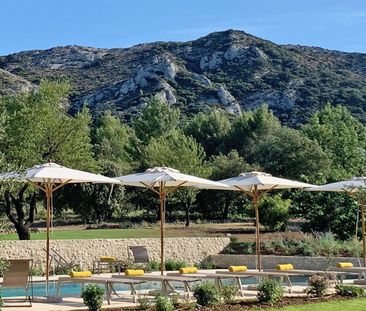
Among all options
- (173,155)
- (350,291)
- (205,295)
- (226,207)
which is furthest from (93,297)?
(173,155)

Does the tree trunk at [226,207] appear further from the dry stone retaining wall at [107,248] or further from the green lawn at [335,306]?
the green lawn at [335,306]

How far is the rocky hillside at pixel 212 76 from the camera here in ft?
283

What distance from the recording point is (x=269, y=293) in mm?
12234

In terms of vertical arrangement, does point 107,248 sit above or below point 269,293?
above

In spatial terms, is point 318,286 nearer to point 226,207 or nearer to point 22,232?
point 22,232

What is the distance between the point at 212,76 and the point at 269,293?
83.1m

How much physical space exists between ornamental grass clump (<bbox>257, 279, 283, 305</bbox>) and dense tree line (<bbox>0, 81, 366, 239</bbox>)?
5.05m

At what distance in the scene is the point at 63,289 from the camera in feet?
58.5

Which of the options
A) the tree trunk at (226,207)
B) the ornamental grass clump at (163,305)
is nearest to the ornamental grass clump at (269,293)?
the ornamental grass clump at (163,305)

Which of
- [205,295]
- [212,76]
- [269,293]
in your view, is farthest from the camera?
[212,76]

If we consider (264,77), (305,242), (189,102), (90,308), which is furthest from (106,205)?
(264,77)

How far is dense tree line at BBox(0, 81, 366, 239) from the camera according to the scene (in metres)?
27.2

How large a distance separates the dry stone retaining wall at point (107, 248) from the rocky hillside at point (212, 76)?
5652cm

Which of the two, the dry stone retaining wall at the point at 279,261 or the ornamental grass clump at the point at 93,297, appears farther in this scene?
the dry stone retaining wall at the point at 279,261
